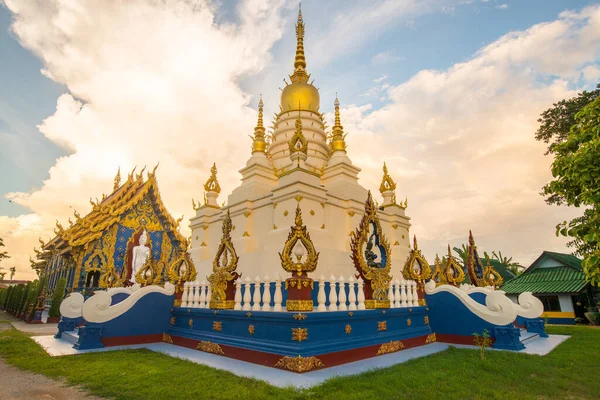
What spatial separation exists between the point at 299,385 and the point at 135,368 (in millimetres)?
3175

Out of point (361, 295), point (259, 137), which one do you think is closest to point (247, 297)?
point (361, 295)

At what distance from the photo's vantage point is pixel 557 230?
454 cm

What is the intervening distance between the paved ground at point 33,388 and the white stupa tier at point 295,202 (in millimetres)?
7629

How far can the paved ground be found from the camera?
4.49m

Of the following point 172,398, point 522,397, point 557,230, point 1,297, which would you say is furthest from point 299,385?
point 1,297

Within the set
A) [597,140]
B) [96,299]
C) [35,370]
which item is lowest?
[35,370]

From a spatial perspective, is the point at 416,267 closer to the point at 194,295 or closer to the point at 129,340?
the point at 194,295

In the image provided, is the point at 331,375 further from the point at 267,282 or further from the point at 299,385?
the point at 267,282

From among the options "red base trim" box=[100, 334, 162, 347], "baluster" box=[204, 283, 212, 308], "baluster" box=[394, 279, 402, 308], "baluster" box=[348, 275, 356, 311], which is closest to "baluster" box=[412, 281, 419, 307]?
Answer: "baluster" box=[394, 279, 402, 308]

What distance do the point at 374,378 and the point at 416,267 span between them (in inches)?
174

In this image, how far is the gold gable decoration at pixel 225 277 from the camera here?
7570 mm

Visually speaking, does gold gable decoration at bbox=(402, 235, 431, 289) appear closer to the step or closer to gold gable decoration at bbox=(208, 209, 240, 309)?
gold gable decoration at bbox=(208, 209, 240, 309)

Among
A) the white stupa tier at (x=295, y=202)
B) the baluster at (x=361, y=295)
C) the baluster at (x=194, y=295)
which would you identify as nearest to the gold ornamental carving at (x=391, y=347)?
the baluster at (x=361, y=295)

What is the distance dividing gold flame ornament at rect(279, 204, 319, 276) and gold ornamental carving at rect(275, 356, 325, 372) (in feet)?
4.86
